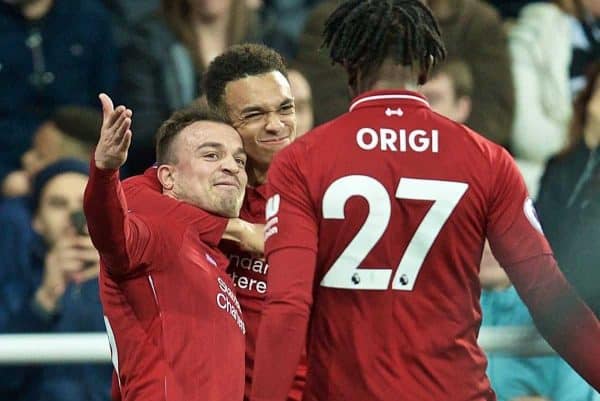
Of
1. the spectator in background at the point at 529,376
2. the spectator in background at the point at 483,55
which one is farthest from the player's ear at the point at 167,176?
the spectator in background at the point at 483,55

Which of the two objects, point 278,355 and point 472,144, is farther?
point 472,144

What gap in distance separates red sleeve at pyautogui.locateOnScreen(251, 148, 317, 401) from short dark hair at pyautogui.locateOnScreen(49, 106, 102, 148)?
2.87 meters

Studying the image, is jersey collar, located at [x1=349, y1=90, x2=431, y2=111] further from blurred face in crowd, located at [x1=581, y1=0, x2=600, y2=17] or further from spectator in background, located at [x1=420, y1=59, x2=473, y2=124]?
blurred face in crowd, located at [x1=581, y1=0, x2=600, y2=17]

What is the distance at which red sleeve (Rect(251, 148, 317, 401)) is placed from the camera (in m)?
3.04

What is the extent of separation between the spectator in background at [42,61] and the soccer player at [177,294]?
2.44 m

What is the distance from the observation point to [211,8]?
595 centimetres

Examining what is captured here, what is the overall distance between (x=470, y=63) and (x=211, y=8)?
106 centimetres

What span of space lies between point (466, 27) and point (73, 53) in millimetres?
1569

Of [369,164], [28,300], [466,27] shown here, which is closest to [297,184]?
[369,164]

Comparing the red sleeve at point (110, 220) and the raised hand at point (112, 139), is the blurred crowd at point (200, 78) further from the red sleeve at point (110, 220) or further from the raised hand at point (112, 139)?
the raised hand at point (112, 139)

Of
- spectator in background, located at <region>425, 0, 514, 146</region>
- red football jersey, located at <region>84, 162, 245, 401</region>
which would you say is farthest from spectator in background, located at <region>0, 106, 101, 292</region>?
red football jersey, located at <region>84, 162, 245, 401</region>

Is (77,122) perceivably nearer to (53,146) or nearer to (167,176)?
(53,146)

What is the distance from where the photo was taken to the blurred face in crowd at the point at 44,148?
594cm

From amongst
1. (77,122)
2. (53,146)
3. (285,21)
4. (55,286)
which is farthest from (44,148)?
(285,21)
